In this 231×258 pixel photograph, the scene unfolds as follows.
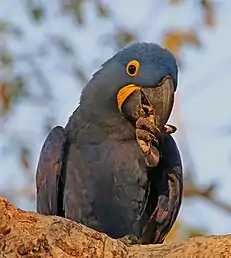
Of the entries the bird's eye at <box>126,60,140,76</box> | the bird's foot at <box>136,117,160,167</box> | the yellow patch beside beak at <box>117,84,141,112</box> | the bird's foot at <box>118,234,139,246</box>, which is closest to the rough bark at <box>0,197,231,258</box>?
the bird's foot at <box>118,234,139,246</box>

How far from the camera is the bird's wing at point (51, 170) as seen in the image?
12.7 feet

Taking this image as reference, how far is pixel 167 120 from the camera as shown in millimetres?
3699

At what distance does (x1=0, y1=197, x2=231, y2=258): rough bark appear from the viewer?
219 centimetres

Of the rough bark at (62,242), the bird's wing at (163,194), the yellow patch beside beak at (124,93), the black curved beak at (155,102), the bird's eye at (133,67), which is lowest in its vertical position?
the rough bark at (62,242)

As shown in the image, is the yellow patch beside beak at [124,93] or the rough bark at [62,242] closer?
the rough bark at [62,242]

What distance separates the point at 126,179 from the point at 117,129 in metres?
0.27

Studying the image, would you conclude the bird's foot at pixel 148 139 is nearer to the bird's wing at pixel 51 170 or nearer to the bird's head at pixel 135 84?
the bird's head at pixel 135 84

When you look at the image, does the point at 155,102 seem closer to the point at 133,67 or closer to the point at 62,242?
the point at 133,67

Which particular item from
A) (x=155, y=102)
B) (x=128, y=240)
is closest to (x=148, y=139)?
(x=155, y=102)

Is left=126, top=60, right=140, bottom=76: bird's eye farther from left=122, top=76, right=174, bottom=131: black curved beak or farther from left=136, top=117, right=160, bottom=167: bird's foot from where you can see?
left=136, top=117, right=160, bottom=167: bird's foot

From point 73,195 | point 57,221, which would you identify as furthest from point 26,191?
point 57,221

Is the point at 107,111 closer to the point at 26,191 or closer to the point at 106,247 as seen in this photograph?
the point at 106,247

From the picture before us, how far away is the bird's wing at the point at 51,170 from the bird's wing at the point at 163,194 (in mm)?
486

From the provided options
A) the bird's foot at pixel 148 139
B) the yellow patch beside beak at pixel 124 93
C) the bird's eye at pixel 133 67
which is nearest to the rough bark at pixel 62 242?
the bird's foot at pixel 148 139
